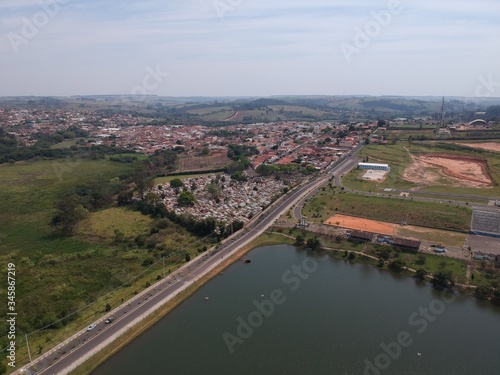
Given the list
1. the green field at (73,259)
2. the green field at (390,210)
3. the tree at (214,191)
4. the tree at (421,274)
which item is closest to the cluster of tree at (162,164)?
the tree at (214,191)

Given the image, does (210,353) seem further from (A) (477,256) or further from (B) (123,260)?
(A) (477,256)

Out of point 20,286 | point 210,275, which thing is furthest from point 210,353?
point 20,286

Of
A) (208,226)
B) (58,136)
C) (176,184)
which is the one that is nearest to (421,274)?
(208,226)

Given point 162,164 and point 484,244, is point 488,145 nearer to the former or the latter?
point 484,244

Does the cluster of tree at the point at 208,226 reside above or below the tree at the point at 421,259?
above

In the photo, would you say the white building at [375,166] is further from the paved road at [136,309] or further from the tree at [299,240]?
the tree at [299,240]
